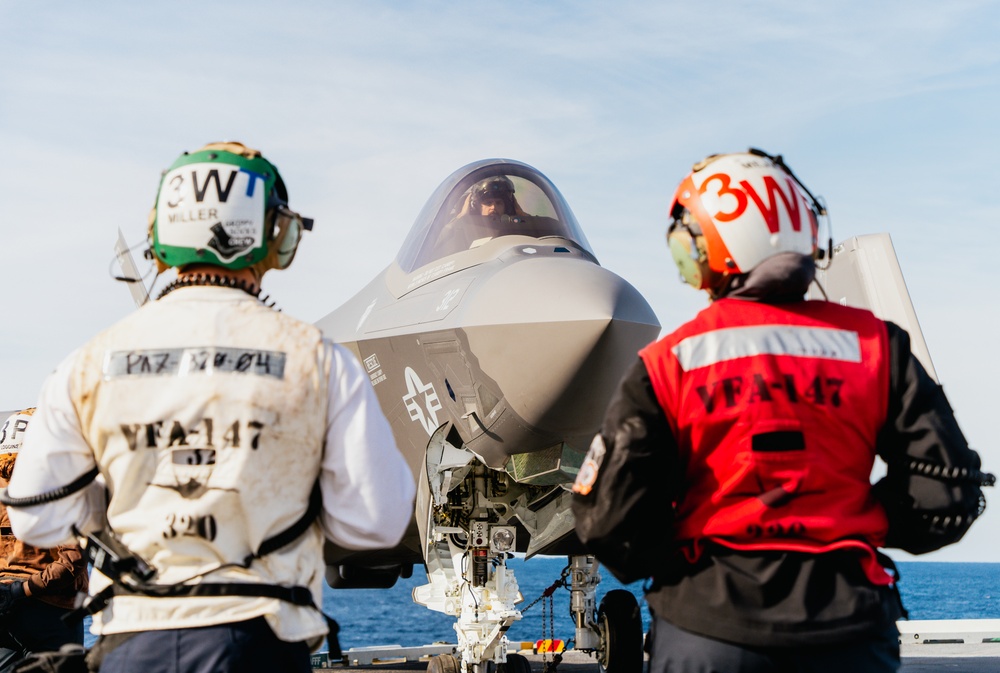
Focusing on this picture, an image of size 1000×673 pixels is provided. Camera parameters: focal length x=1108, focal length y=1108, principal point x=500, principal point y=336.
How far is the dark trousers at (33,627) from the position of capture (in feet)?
21.0

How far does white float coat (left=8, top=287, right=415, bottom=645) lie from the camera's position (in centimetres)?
280

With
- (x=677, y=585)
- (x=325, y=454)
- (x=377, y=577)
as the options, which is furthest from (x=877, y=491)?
(x=377, y=577)

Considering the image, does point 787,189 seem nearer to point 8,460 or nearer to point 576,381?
point 576,381

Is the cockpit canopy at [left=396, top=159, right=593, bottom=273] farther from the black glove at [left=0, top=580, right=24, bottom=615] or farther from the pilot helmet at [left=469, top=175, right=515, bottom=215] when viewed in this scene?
the black glove at [left=0, top=580, right=24, bottom=615]

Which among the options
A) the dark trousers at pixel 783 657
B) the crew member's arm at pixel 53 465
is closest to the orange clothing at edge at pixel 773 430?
the dark trousers at pixel 783 657

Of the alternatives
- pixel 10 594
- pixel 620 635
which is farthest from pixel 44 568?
pixel 620 635

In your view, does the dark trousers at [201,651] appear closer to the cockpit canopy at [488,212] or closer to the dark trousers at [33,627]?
the dark trousers at [33,627]

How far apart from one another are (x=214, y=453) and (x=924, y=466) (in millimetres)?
1868

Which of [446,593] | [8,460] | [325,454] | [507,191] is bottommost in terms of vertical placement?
[446,593]

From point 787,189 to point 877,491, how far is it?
894 millimetres

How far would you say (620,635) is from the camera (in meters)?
8.61

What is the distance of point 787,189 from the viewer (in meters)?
3.19

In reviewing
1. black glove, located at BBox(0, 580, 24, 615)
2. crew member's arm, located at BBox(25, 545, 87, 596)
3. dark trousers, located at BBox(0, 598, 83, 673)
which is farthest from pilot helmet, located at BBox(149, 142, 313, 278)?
dark trousers, located at BBox(0, 598, 83, 673)

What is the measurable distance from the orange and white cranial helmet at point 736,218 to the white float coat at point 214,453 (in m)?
1.04
